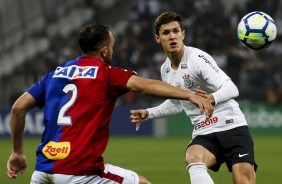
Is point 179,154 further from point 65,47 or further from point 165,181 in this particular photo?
point 65,47

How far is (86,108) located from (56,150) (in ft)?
1.23

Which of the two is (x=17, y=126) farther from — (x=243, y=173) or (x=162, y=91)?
(x=243, y=173)

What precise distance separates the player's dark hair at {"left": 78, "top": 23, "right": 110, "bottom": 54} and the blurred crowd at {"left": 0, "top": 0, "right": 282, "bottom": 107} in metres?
15.2

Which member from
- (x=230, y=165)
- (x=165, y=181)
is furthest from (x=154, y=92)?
(x=165, y=181)

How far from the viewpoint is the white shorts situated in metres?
5.43

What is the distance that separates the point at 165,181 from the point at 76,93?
229 inches

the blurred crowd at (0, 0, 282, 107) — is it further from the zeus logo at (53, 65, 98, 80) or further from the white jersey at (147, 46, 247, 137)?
the zeus logo at (53, 65, 98, 80)

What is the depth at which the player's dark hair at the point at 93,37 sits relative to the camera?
18.5 feet

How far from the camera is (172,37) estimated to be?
7.45m

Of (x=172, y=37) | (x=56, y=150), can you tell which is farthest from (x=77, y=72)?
(x=172, y=37)

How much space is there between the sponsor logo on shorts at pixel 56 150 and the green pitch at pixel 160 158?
554 centimetres

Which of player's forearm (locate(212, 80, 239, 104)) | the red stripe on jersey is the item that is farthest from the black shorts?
the red stripe on jersey

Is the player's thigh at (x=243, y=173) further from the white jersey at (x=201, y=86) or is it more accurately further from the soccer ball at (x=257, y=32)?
the soccer ball at (x=257, y=32)

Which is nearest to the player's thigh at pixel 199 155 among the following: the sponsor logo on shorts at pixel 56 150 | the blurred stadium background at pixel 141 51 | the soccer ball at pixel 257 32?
the soccer ball at pixel 257 32
